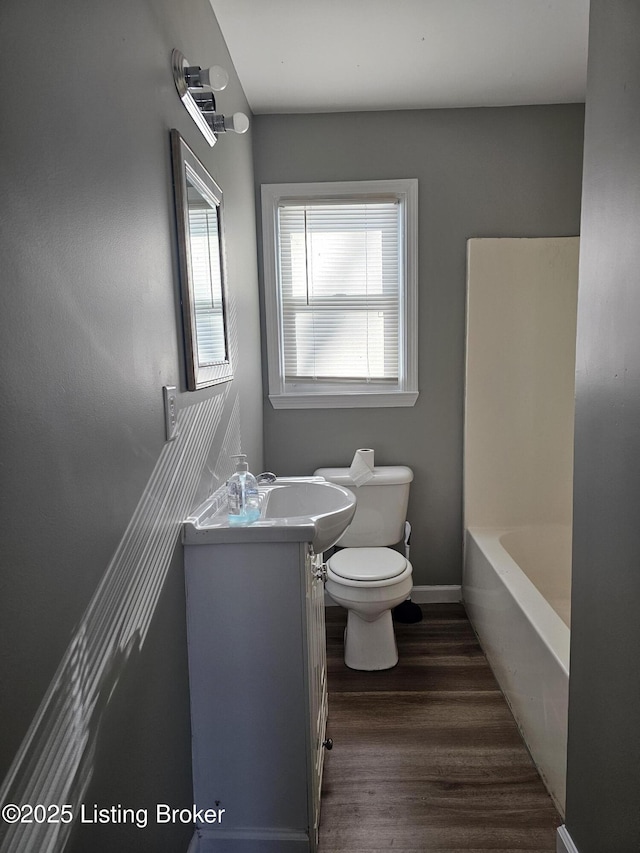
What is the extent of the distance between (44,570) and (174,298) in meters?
0.87

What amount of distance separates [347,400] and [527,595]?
4.39ft

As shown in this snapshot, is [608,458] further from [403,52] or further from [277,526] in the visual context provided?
[403,52]

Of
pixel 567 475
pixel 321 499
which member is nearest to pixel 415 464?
pixel 567 475

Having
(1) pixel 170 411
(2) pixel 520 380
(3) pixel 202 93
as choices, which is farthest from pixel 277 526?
(2) pixel 520 380

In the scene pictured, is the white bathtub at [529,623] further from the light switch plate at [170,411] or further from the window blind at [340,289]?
the light switch plate at [170,411]

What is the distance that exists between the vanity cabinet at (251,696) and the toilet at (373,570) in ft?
2.68

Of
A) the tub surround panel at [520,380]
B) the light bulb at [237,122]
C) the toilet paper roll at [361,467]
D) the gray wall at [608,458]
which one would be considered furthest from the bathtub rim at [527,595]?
the light bulb at [237,122]

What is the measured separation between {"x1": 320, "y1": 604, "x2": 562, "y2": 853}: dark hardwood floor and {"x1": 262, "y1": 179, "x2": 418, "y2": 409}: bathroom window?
1.35 m

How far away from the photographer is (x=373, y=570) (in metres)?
2.46

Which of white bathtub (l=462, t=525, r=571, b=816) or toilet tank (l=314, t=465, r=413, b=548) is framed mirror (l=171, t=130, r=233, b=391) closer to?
toilet tank (l=314, t=465, r=413, b=548)

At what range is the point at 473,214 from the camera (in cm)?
294

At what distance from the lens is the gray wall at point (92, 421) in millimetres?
775

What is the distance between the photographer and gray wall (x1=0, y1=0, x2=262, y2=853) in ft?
2.54

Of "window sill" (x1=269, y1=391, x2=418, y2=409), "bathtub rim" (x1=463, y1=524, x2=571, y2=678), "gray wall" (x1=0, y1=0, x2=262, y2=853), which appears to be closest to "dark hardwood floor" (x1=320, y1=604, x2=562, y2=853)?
"bathtub rim" (x1=463, y1=524, x2=571, y2=678)
